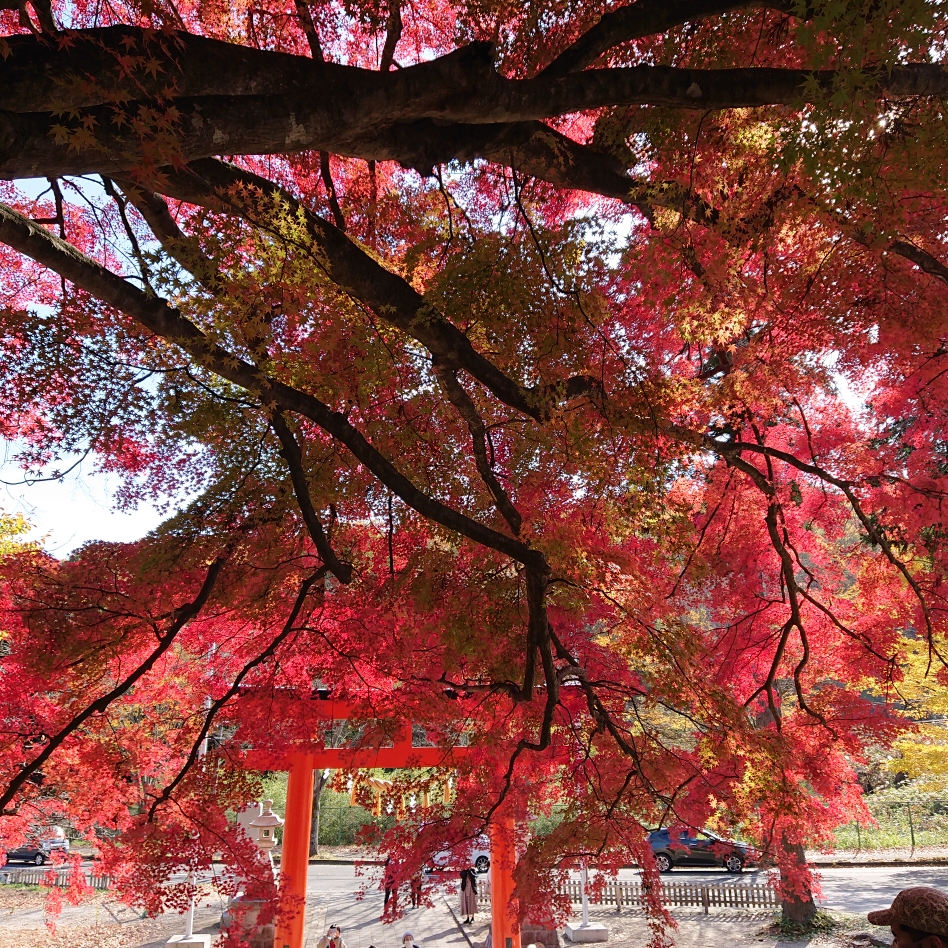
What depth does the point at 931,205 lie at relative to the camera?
4012 mm

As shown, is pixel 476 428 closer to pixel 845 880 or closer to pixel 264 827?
pixel 264 827

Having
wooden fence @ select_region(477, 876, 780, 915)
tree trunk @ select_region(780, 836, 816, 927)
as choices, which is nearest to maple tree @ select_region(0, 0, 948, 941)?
tree trunk @ select_region(780, 836, 816, 927)

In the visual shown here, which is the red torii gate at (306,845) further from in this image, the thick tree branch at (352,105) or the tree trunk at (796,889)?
the thick tree branch at (352,105)

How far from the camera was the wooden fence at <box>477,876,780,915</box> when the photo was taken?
11.4 m

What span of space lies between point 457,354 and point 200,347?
1.29 m

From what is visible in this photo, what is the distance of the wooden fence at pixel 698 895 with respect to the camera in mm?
11398

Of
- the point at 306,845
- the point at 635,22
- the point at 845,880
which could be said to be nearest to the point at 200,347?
the point at 635,22

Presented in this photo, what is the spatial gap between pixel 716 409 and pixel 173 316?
3.43 metres

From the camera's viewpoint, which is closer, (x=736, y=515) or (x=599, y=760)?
(x=599, y=760)

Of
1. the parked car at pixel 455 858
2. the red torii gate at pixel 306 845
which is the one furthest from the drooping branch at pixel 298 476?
the red torii gate at pixel 306 845

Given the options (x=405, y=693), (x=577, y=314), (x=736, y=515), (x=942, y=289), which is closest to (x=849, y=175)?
(x=577, y=314)

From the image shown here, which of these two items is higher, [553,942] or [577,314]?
[577,314]

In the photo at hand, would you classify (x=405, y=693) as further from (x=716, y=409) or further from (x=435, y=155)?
(x=435, y=155)

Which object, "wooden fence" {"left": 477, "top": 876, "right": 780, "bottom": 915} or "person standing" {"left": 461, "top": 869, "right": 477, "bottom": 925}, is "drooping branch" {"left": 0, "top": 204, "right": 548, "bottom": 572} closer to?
"wooden fence" {"left": 477, "top": 876, "right": 780, "bottom": 915}
